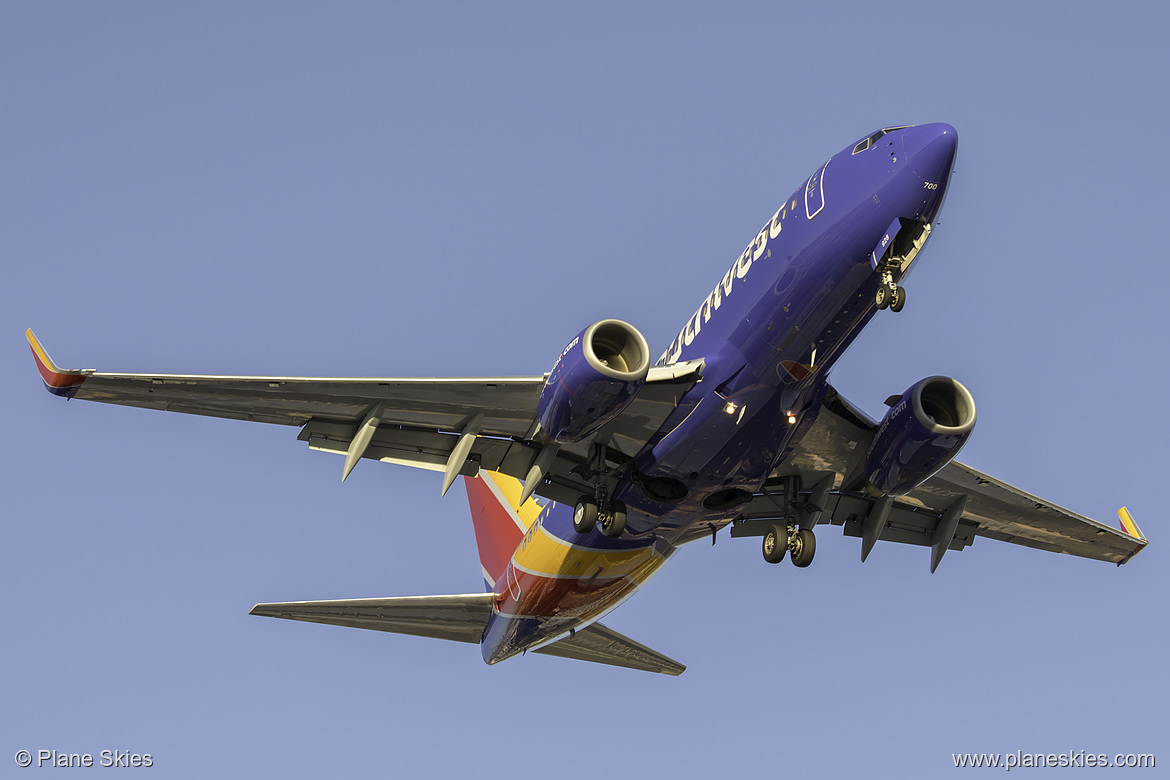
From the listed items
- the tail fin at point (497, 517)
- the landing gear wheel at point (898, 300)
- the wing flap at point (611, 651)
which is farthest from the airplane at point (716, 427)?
the wing flap at point (611, 651)

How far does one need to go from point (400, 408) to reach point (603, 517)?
398 cm

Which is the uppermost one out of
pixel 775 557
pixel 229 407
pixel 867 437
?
pixel 229 407

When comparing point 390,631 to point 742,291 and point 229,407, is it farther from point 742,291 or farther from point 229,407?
point 742,291

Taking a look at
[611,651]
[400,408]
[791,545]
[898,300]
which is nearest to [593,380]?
[400,408]

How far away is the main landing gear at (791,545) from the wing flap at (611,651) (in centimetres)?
739

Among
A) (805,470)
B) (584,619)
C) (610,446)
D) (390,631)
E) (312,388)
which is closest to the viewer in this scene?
(312,388)

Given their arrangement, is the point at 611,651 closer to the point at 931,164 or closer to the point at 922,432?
the point at 922,432

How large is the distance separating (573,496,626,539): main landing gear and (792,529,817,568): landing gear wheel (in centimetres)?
322

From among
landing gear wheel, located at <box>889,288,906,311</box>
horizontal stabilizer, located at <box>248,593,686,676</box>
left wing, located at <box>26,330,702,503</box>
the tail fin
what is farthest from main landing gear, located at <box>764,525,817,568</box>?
horizontal stabilizer, located at <box>248,593,686,676</box>

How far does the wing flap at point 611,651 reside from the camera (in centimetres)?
2723

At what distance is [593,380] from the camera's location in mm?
16750

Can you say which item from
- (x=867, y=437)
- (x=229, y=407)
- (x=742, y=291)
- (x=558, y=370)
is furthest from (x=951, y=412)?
(x=229, y=407)

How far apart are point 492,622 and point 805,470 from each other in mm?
8074

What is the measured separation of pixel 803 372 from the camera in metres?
17.8
